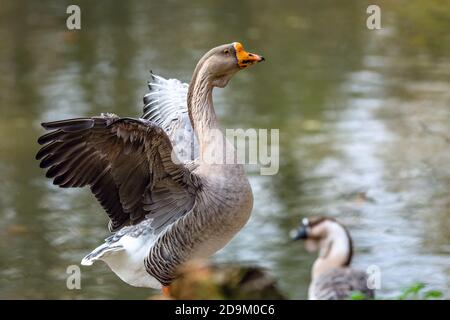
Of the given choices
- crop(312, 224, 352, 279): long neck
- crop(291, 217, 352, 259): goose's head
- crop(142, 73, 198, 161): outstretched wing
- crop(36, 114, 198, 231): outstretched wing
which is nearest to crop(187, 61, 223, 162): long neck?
crop(36, 114, 198, 231): outstretched wing

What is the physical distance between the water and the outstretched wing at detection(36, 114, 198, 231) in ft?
10.7

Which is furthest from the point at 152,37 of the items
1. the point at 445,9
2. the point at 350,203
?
the point at 350,203

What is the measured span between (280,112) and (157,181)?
7.43 m

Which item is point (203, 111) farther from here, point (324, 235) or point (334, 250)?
point (324, 235)

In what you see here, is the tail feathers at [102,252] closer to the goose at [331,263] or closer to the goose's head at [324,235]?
the goose at [331,263]

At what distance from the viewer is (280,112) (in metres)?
12.7

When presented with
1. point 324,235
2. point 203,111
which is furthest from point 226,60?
point 324,235

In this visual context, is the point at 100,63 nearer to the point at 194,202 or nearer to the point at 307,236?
the point at 307,236

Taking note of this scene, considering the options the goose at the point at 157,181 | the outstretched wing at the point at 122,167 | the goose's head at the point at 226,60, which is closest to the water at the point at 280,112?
the goose at the point at 157,181

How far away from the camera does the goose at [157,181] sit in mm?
5133

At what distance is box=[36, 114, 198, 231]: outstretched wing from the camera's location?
508 cm

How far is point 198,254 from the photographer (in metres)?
5.44

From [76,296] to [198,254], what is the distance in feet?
12.5

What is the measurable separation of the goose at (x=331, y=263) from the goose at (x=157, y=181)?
2370mm
